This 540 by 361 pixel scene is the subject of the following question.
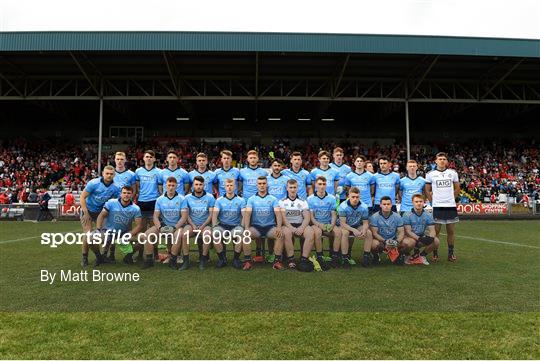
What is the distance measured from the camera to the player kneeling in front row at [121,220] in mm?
6852

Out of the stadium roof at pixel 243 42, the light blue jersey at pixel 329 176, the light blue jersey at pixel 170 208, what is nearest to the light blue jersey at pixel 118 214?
the light blue jersey at pixel 170 208

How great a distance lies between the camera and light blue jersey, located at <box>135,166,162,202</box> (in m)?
7.66

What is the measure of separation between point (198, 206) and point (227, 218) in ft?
1.70

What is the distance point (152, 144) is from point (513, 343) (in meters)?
25.8

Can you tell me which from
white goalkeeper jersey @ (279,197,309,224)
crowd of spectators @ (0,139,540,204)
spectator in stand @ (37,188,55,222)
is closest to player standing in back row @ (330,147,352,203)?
white goalkeeper jersey @ (279,197,309,224)

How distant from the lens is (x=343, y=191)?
8.12 metres

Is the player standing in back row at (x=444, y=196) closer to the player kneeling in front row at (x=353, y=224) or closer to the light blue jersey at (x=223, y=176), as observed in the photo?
the player kneeling in front row at (x=353, y=224)

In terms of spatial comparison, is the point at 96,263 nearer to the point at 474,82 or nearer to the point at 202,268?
the point at 202,268

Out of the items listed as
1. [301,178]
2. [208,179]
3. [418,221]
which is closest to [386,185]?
[418,221]

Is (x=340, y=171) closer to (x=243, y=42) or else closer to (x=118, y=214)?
(x=118, y=214)

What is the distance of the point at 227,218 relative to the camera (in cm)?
690

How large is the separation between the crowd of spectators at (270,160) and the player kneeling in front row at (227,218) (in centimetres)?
1441

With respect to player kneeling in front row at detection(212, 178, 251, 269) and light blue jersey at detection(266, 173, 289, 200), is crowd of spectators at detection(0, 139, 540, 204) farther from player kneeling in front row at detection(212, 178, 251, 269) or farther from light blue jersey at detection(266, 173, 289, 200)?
player kneeling in front row at detection(212, 178, 251, 269)

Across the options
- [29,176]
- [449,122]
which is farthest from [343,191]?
[449,122]
